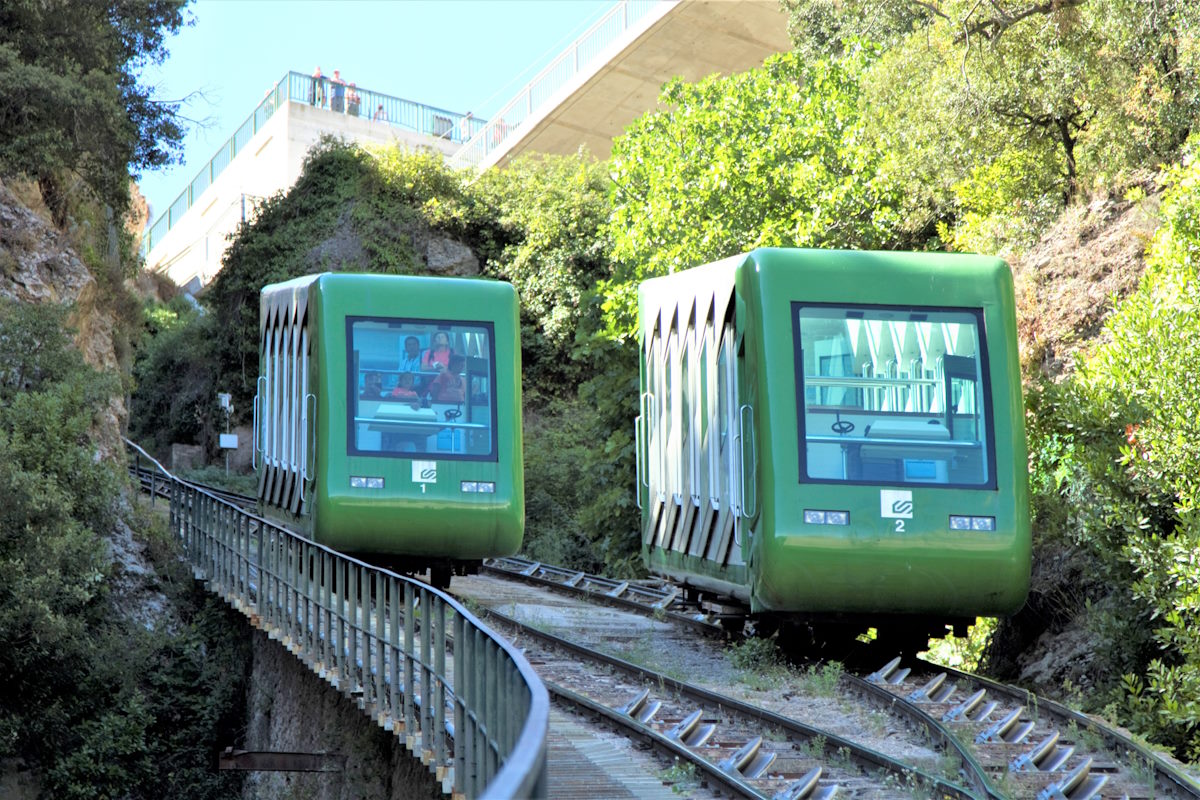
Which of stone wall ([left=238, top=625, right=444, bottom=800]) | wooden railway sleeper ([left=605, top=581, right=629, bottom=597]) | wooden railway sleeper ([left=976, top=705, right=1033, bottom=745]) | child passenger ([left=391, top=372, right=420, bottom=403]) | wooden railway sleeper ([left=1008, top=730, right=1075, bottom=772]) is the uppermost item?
child passenger ([left=391, top=372, right=420, bottom=403])

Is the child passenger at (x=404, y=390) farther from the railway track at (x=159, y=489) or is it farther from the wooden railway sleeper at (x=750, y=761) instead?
the railway track at (x=159, y=489)

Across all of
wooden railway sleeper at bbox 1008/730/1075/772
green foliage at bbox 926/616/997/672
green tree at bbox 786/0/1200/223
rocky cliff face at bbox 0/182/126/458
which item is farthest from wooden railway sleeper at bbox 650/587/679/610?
rocky cliff face at bbox 0/182/126/458

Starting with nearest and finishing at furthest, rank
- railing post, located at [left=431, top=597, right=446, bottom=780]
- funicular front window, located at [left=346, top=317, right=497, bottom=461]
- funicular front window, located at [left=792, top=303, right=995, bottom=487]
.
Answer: railing post, located at [left=431, top=597, right=446, bottom=780]
funicular front window, located at [left=792, top=303, right=995, bottom=487]
funicular front window, located at [left=346, top=317, right=497, bottom=461]

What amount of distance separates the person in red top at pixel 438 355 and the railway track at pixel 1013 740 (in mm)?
5033

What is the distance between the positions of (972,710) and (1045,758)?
128 cm

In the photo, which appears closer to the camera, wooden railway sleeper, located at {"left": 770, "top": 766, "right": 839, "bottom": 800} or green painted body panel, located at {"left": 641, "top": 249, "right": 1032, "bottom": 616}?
wooden railway sleeper, located at {"left": 770, "top": 766, "right": 839, "bottom": 800}

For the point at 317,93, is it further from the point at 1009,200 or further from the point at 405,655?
the point at 405,655

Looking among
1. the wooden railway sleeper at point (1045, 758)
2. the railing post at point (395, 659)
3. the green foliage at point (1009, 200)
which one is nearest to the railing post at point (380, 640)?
the railing post at point (395, 659)

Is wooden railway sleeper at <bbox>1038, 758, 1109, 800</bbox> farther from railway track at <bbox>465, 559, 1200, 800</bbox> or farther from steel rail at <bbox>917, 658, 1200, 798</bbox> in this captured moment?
steel rail at <bbox>917, 658, 1200, 798</bbox>

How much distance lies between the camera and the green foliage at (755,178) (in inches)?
896

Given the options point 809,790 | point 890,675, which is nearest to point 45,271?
point 890,675

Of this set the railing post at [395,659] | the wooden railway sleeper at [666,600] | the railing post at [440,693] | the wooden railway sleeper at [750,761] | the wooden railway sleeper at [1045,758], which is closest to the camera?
the wooden railway sleeper at [750,761]

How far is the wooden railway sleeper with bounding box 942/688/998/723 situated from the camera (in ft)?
31.9

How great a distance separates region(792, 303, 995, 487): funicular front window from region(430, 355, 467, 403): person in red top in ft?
14.1
